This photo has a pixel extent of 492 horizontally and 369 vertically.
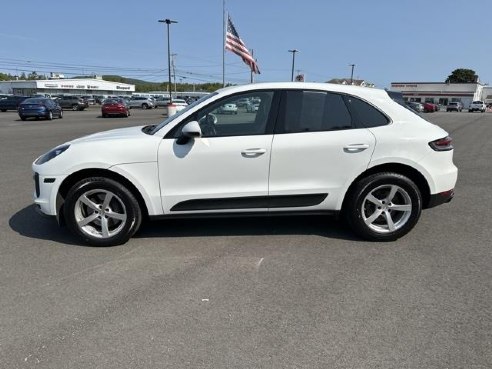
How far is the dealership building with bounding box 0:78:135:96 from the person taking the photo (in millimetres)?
93312

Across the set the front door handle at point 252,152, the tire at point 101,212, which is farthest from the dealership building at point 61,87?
the front door handle at point 252,152

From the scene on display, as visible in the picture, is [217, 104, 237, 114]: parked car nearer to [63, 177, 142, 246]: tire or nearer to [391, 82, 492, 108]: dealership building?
[63, 177, 142, 246]: tire

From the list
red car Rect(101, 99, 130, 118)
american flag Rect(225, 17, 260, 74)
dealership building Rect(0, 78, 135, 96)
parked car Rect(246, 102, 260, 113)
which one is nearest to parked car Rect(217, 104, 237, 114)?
parked car Rect(246, 102, 260, 113)

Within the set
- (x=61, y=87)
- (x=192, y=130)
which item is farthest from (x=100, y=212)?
(x=61, y=87)

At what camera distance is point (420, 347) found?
264 centimetres

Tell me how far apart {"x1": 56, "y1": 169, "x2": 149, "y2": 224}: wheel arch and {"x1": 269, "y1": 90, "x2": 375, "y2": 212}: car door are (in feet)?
4.73

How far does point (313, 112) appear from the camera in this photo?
424 centimetres

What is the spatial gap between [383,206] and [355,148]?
2.47 ft

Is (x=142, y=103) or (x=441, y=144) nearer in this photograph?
(x=441, y=144)

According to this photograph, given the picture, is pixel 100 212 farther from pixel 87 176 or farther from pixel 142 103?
pixel 142 103

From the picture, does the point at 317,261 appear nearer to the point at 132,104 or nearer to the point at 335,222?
the point at 335,222

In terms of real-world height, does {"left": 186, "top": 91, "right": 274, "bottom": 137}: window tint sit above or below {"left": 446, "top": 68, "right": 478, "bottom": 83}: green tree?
below

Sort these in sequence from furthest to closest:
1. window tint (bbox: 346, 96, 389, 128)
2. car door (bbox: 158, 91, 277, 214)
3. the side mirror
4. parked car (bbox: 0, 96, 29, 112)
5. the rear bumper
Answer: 1. parked car (bbox: 0, 96, 29, 112)
2. the rear bumper
3. window tint (bbox: 346, 96, 389, 128)
4. car door (bbox: 158, 91, 277, 214)
5. the side mirror

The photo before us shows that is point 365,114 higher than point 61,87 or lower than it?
lower
